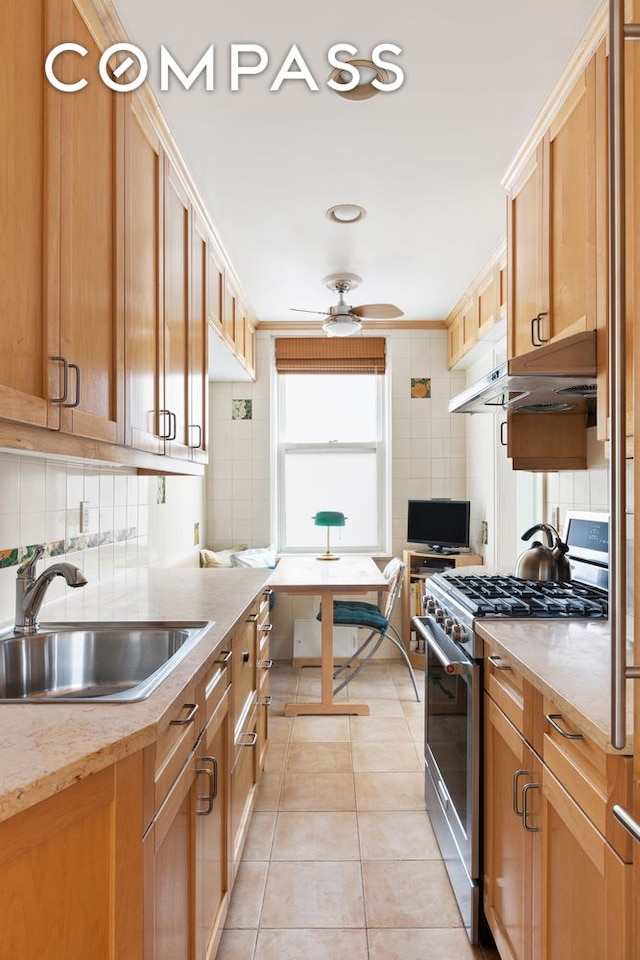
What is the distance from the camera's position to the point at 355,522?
496cm

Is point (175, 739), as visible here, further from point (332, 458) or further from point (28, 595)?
point (332, 458)

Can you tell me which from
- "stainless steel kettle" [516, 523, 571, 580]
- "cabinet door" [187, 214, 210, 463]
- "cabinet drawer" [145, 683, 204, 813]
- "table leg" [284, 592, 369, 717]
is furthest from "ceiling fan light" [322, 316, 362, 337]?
"cabinet drawer" [145, 683, 204, 813]

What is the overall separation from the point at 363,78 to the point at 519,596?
67.8 inches

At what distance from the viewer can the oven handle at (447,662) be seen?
6.22 feet

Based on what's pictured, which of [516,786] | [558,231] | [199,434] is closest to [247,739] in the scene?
[516,786]

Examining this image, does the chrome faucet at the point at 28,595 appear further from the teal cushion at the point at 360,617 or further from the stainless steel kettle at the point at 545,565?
the teal cushion at the point at 360,617

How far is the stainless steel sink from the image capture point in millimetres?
1553

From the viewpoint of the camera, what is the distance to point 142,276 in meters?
1.88

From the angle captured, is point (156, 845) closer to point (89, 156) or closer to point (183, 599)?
point (183, 599)

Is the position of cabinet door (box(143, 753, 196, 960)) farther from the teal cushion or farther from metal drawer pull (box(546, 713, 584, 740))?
the teal cushion

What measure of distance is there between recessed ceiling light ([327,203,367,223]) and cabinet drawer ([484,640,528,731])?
2.00 m

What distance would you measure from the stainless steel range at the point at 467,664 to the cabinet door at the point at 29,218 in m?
1.34

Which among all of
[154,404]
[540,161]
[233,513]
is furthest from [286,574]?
[540,161]

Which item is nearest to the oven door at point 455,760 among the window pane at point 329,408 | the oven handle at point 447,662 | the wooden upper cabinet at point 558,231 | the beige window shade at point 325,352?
the oven handle at point 447,662
